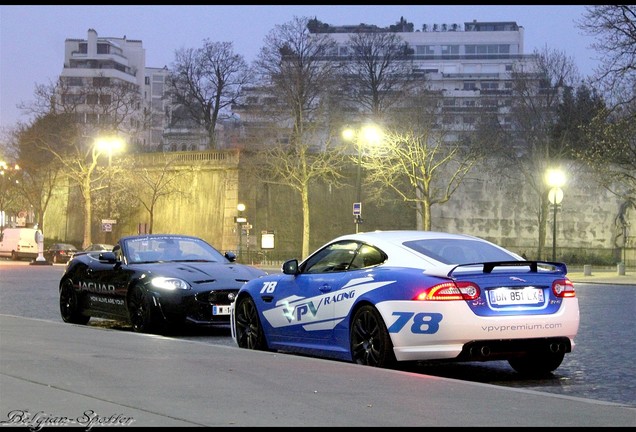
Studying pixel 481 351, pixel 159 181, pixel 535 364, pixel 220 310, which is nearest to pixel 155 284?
pixel 220 310

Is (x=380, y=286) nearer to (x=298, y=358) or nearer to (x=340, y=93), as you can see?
(x=298, y=358)

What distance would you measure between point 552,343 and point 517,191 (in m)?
69.2

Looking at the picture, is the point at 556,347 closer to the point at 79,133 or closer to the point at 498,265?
the point at 498,265

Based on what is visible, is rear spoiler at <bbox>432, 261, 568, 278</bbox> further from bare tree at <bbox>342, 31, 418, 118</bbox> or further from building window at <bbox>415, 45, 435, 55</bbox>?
building window at <bbox>415, 45, 435, 55</bbox>

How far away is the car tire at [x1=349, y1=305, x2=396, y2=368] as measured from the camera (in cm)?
1120

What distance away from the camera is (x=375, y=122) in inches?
2817

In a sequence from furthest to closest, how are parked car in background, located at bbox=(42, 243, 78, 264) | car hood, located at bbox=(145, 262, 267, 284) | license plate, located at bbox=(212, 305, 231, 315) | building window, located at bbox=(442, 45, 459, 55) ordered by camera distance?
building window, located at bbox=(442, 45, 459, 55) → parked car in background, located at bbox=(42, 243, 78, 264) → car hood, located at bbox=(145, 262, 267, 284) → license plate, located at bbox=(212, 305, 231, 315)

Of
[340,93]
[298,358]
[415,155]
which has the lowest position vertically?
[298,358]

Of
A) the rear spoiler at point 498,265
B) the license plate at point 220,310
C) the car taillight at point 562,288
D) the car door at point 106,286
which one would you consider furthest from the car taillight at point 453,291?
the car door at point 106,286

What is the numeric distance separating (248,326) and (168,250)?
14.9ft

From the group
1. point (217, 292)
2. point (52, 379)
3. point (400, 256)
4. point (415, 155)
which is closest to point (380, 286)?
point (400, 256)

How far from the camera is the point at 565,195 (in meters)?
81.9

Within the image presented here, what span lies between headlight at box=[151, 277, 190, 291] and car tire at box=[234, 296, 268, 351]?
2.43 m

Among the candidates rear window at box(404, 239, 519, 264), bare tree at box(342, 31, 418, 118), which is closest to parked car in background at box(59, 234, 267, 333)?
rear window at box(404, 239, 519, 264)
